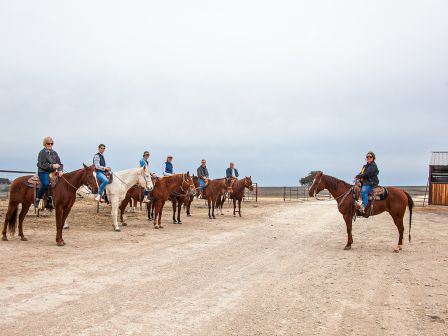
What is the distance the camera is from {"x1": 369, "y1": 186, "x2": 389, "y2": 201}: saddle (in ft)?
38.0

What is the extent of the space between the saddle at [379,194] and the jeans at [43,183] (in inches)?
361

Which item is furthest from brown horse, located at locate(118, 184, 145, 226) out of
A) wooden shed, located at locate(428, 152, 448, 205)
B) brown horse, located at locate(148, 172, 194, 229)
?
wooden shed, located at locate(428, 152, 448, 205)

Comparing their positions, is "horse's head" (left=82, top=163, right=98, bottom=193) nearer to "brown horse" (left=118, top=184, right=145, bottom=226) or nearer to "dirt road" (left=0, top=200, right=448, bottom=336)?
"dirt road" (left=0, top=200, right=448, bottom=336)

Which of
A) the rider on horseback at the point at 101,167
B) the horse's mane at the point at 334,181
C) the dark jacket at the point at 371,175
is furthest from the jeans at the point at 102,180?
the dark jacket at the point at 371,175

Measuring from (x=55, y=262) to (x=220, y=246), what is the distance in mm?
4635

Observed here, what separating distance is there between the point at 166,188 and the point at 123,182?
189 cm

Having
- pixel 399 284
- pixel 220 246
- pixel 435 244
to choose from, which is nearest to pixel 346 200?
pixel 435 244

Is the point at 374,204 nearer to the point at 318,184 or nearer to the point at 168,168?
the point at 318,184

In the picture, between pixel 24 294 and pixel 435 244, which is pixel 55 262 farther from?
pixel 435 244

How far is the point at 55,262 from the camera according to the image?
28.1 ft

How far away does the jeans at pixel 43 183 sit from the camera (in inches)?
435

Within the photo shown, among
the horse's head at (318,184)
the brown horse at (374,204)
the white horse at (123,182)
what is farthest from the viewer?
the white horse at (123,182)

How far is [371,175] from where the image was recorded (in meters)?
11.6

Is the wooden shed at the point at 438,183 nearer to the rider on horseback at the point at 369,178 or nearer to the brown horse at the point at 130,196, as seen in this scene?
the rider on horseback at the point at 369,178
